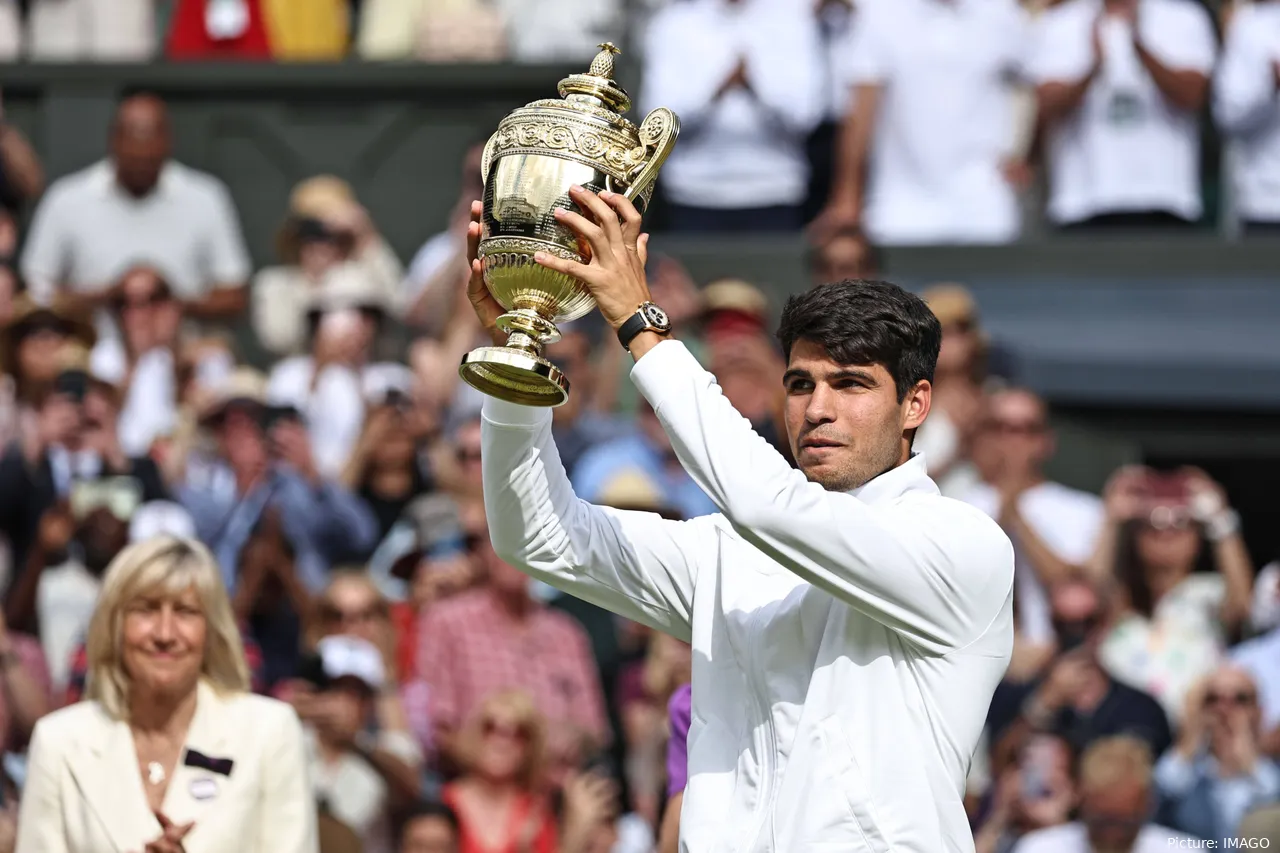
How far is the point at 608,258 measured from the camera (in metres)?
3.73

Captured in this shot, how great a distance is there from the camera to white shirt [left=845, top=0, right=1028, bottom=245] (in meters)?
10.1

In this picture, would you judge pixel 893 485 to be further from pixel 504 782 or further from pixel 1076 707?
pixel 1076 707

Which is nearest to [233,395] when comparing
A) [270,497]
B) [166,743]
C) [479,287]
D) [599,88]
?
[270,497]

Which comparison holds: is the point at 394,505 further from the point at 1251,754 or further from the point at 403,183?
the point at 1251,754

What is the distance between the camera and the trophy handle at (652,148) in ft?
12.7

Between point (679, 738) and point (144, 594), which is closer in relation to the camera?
point (679, 738)

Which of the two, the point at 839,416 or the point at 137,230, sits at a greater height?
the point at 137,230

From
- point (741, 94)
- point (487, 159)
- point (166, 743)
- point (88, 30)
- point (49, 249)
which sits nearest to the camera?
point (487, 159)

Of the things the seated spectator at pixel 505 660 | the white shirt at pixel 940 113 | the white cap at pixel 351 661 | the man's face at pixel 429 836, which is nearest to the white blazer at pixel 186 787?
the man's face at pixel 429 836

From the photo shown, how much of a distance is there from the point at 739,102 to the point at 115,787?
582 centimetres

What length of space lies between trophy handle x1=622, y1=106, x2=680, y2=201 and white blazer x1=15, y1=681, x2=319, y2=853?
1917mm

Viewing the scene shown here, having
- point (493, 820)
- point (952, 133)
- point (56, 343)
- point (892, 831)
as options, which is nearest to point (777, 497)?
point (892, 831)

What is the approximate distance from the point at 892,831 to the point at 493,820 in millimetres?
3831

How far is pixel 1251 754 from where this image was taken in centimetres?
760
